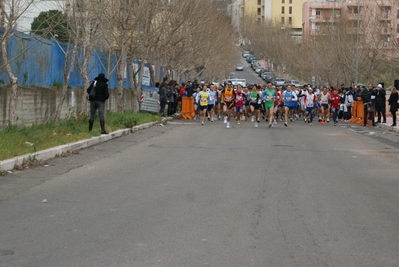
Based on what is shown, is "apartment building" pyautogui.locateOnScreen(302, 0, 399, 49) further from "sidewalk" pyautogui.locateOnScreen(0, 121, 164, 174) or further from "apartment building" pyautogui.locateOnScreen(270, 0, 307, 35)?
"apartment building" pyautogui.locateOnScreen(270, 0, 307, 35)

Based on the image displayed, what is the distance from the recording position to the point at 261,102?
107 feet

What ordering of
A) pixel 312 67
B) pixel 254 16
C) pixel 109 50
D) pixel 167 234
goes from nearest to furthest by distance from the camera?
pixel 167 234
pixel 109 50
pixel 312 67
pixel 254 16

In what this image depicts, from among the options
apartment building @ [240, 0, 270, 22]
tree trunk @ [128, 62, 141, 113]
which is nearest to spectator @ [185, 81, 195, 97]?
tree trunk @ [128, 62, 141, 113]

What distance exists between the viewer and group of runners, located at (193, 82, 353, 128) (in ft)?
104

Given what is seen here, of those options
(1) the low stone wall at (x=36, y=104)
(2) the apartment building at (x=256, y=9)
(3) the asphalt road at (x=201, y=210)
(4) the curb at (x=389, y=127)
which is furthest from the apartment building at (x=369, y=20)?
(2) the apartment building at (x=256, y=9)

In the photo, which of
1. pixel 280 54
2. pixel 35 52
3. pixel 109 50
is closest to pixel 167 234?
pixel 35 52

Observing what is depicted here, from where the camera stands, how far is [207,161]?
16094mm

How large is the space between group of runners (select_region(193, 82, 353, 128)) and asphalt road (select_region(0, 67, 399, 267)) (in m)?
13.2

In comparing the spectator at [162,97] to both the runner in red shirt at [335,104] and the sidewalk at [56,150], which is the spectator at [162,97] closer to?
the runner in red shirt at [335,104]

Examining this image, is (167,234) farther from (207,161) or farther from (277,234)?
(207,161)

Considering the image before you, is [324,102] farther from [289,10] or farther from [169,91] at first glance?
[289,10]

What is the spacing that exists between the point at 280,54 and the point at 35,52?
87.0 metres

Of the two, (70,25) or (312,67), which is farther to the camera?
(312,67)

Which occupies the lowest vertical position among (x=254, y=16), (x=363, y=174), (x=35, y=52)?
(x=363, y=174)
